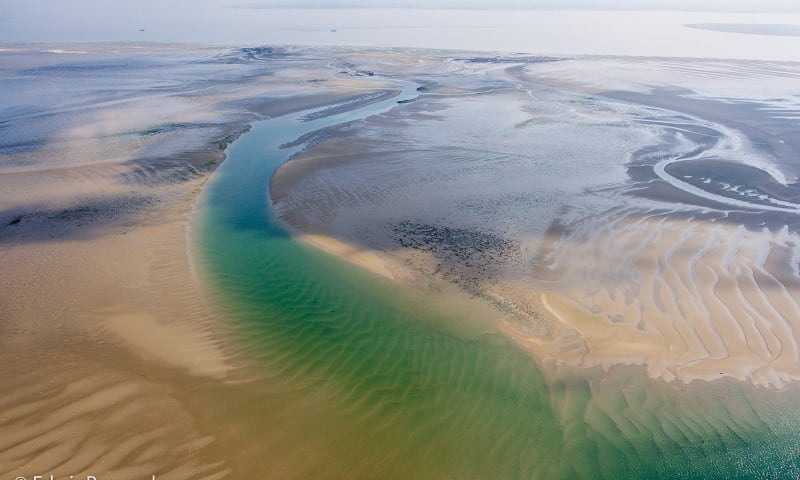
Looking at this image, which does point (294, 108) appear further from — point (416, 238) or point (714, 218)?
point (714, 218)

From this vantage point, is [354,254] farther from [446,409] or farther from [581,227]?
[581,227]

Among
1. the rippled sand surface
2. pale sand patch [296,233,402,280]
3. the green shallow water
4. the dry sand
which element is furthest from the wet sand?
the dry sand

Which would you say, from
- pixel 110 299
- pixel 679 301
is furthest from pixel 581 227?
pixel 110 299

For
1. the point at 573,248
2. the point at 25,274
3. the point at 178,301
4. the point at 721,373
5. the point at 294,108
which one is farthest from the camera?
the point at 294,108

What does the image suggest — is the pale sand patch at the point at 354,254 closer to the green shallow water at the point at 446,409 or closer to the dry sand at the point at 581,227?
the dry sand at the point at 581,227

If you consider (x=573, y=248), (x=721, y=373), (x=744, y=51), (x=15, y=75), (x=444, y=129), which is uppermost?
(x=744, y=51)

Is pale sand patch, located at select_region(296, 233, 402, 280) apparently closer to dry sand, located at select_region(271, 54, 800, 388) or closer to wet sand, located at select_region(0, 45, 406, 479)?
dry sand, located at select_region(271, 54, 800, 388)

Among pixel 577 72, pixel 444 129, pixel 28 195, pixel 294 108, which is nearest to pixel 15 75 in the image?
pixel 294 108

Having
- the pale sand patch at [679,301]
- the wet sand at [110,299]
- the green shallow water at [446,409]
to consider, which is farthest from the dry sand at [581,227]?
the wet sand at [110,299]
